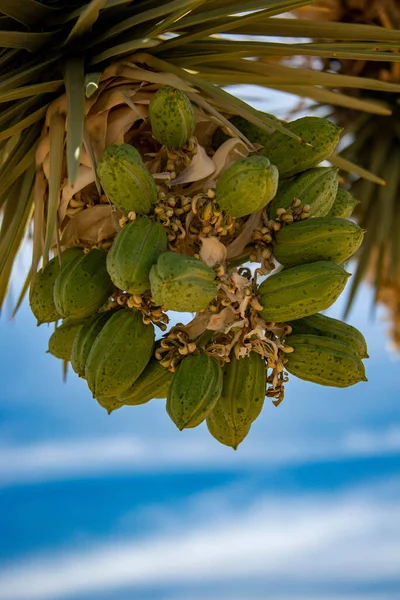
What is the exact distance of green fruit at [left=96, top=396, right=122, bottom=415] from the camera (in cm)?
172

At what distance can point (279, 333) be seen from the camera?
65.4 inches

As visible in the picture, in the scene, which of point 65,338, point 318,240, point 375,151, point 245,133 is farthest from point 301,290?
point 375,151

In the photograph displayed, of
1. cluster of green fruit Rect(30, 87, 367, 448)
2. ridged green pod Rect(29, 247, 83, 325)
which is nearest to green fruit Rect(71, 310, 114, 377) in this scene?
cluster of green fruit Rect(30, 87, 367, 448)

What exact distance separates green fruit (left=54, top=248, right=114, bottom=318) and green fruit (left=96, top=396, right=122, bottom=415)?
0.56 ft

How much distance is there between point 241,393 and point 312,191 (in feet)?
1.36

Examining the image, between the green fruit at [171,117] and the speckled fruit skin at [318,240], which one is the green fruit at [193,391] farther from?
the green fruit at [171,117]

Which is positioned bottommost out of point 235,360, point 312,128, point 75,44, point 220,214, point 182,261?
point 235,360

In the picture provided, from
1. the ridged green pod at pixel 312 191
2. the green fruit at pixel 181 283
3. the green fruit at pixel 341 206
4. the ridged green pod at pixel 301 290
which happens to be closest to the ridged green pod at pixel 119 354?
the green fruit at pixel 181 283

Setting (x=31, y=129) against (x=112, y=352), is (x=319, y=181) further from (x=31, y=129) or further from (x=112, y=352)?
(x=31, y=129)

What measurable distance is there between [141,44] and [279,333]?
628 mm

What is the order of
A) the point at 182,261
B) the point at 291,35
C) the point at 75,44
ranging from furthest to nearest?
1. the point at 291,35
2. the point at 75,44
3. the point at 182,261

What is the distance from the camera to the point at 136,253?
155 cm

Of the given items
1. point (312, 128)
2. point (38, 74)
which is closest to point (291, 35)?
point (312, 128)

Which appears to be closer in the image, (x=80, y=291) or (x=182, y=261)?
(x=182, y=261)
